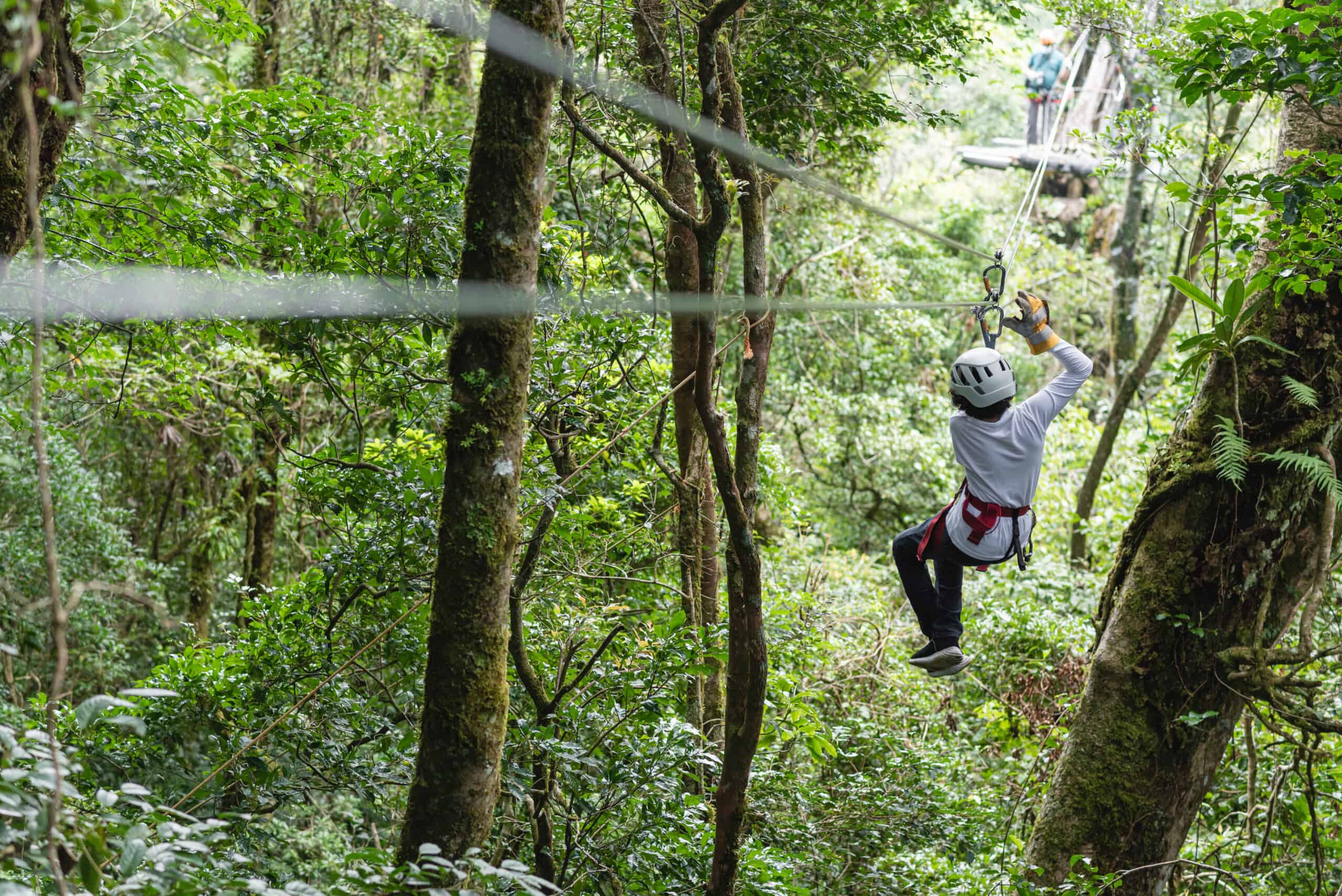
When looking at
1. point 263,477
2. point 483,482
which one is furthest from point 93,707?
point 263,477

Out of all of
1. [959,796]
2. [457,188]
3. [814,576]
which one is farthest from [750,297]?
[814,576]

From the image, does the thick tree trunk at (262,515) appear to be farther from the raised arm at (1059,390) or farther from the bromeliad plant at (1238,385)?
the bromeliad plant at (1238,385)

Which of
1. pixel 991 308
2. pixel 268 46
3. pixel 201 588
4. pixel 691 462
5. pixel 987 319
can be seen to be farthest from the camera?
pixel 201 588

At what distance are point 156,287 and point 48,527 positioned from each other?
10.3ft

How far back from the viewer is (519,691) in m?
4.03

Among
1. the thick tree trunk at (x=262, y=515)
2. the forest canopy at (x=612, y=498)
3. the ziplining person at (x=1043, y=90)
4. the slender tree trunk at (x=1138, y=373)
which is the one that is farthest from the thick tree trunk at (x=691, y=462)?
the ziplining person at (x=1043, y=90)

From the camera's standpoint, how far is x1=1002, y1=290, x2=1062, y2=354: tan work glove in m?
3.54

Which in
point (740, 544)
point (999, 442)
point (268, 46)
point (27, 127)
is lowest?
point (740, 544)

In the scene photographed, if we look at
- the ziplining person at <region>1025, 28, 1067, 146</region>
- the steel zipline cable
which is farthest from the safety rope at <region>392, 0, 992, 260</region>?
the ziplining person at <region>1025, 28, 1067, 146</region>

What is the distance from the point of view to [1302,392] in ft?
12.3

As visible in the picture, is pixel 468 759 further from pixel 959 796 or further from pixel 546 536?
pixel 959 796

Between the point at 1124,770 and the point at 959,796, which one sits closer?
the point at 1124,770

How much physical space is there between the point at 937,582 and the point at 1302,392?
1.45 meters

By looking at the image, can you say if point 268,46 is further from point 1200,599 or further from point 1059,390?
point 1200,599
